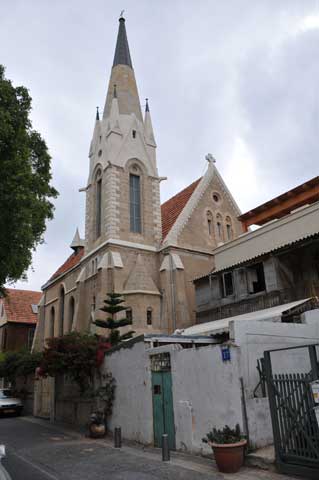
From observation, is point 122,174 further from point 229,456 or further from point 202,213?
point 229,456

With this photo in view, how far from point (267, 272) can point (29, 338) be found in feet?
91.5

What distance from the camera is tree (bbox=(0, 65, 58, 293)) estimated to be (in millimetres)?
12234

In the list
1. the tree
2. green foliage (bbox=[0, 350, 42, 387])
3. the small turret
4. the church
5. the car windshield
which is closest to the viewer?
the tree

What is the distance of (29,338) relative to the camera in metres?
37.7

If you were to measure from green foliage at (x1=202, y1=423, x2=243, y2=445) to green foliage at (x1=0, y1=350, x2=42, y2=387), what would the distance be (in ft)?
53.3

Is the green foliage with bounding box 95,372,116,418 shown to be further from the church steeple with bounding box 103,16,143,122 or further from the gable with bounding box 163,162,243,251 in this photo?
the church steeple with bounding box 103,16,143,122

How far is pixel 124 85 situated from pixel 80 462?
1023 inches

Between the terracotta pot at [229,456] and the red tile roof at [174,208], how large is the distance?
694 inches

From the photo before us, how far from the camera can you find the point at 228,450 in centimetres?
828

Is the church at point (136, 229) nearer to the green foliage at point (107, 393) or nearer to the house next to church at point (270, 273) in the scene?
the house next to church at point (270, 273)

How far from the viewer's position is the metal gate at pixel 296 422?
7.37 meters

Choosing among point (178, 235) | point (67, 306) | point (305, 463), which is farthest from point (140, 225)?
point (305, 463)

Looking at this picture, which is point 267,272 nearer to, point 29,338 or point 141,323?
point 141,323

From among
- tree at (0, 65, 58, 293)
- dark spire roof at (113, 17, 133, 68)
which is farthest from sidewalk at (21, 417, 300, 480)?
dark spire roof at (113, 17, 133, 68)
